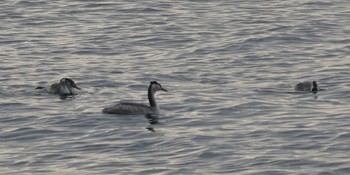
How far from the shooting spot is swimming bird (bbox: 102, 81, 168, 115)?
3519 cm

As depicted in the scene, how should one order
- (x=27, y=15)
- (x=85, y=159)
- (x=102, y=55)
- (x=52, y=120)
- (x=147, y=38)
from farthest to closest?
(x=27, y=15)
(x=147, y=38)
(x=102, y=55)
(x=52, y=120)
(x=85, y=159)

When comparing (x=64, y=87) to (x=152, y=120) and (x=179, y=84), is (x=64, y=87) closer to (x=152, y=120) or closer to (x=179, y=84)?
(x=179, y=84)

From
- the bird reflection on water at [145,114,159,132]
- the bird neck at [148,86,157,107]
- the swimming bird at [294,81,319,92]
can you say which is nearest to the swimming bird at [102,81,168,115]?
the bird neck at [148,86,157,107]

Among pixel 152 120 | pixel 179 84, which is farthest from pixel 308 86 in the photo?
pixel 152 120

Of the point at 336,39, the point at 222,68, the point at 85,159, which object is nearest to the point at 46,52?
the point at 222,68

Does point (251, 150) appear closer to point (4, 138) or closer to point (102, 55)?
point (4, 138)

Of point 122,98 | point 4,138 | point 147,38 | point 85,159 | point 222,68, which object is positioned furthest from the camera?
point 147,38

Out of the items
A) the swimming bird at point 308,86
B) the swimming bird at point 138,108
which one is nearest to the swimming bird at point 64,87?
the swimming bird at point 138,108

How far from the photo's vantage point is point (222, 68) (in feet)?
141

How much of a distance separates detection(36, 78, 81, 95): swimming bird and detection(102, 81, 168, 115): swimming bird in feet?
9.86

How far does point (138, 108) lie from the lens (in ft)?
117

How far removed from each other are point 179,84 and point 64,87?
4040mm

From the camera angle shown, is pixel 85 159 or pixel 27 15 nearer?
pixel 85 159

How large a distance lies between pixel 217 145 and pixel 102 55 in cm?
1634
